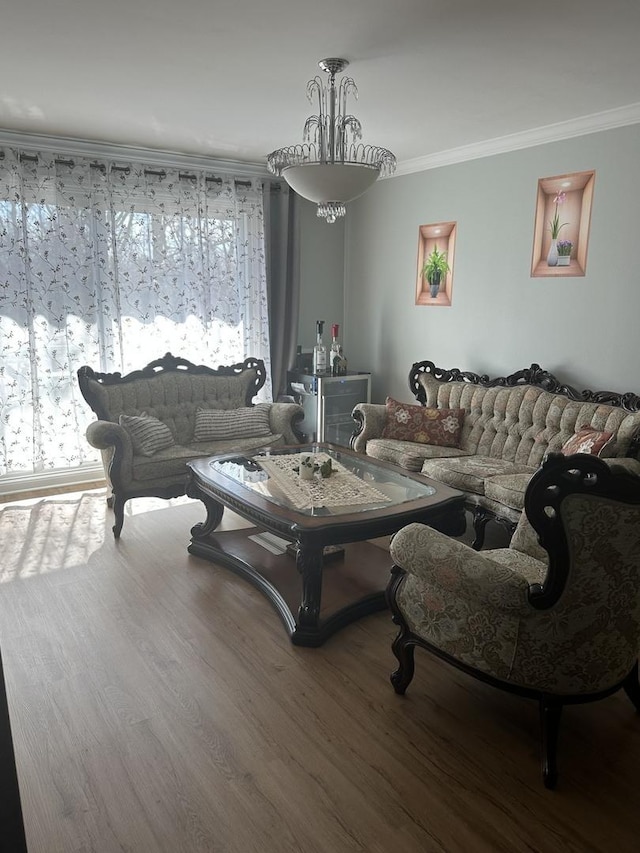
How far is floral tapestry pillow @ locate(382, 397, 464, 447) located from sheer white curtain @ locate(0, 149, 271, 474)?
1.84 metres

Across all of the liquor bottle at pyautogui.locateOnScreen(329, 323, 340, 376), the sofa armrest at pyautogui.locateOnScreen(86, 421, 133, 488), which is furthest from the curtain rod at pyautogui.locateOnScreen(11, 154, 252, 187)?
the sofa armrest at pyautogui.locateOnScreen(86, 421, 133, 488)

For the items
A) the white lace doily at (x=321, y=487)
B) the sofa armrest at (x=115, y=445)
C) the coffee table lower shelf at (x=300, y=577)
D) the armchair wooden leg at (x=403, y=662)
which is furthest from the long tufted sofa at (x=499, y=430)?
the sofa armrest at (x=115, y=445)

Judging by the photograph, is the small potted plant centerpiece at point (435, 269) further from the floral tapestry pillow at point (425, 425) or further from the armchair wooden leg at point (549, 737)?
the armchair wooden leg at point (549, 737)

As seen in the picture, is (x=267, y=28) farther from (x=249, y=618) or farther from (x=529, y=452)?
(x=529, y=452)

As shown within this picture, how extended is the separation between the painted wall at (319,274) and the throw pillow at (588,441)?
3.10 m

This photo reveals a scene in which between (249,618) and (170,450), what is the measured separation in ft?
5.56

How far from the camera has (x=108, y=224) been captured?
521 centimetres

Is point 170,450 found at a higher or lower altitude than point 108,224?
lower

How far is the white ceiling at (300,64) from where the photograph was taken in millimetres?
2611

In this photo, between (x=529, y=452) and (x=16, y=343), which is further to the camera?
(x=16, y=343)

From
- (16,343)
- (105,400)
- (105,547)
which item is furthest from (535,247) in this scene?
(16,343)

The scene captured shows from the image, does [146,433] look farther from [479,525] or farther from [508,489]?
[508,489]

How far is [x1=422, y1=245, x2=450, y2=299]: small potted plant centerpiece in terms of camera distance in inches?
215

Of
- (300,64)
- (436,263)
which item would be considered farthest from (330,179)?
(436,263)
